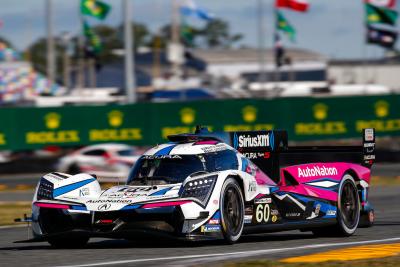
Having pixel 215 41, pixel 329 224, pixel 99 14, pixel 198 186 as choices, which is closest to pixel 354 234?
pixel 329 224

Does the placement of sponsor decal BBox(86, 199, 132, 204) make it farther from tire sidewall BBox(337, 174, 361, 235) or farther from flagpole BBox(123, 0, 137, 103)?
flagpole BBox(123, 0, 137, 103)

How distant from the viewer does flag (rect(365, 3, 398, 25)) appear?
49531mm

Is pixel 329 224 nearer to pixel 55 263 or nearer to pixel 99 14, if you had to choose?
pixel 55 263

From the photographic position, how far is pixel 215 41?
19138cm

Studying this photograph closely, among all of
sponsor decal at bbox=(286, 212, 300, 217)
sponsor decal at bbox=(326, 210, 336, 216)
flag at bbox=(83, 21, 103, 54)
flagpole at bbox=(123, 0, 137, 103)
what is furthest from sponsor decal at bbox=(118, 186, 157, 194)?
flag at bbox=(83, 21, 103, 54)

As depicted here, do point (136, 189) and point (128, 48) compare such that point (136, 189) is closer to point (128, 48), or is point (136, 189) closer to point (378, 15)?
point (128, 48)

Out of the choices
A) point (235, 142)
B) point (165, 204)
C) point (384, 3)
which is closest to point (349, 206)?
point (235, 142)

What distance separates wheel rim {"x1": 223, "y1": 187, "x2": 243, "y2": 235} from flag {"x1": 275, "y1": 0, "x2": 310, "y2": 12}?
4250 centimetres

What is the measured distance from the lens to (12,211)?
2028 centimetres

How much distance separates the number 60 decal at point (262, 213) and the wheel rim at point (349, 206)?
1.54m

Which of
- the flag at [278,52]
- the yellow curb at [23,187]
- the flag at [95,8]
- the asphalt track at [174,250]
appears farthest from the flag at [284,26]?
the asphalt track at [174,250]

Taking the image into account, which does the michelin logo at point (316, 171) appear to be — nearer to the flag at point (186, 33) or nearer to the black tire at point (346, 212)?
the black tire at point (346, 212)

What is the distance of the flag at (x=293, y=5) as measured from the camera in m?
53.8

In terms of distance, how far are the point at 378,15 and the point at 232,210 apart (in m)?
39.7
